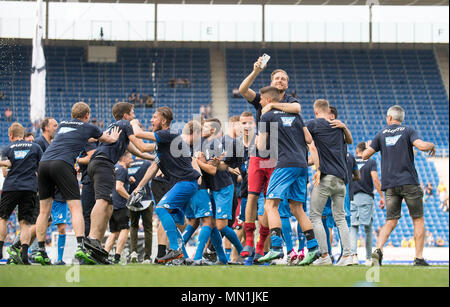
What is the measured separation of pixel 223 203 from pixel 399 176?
91.5 inches

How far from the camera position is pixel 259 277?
486cm

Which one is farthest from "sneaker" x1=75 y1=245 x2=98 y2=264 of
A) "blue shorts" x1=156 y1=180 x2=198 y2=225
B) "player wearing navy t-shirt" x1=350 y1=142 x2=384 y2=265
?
"player wearing navy t-shirt" x1=350 y1=142 x2=384 y2=265

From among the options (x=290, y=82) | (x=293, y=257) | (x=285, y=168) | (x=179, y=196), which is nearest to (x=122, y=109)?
(x=179, y=196)

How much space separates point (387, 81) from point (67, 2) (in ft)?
55.5

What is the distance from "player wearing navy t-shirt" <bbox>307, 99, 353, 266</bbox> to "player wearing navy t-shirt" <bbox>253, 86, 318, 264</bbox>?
9.3 inches

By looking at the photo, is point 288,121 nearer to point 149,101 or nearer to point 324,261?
point 324,261

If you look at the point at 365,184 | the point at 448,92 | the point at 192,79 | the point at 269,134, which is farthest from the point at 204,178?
the point at 448,92

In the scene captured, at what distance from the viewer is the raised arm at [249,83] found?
735 cm

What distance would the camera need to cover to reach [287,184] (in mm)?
7367

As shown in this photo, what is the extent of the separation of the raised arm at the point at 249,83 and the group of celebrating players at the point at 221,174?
0.7 inches

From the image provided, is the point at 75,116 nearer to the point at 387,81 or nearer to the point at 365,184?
the point at 365,184

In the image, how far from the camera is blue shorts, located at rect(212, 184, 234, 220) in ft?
28.4

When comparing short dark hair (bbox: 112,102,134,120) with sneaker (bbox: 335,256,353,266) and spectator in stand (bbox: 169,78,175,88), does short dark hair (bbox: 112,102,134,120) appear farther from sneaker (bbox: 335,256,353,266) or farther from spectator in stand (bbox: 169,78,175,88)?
spectator in stand (bbox: 169,78,175,88)

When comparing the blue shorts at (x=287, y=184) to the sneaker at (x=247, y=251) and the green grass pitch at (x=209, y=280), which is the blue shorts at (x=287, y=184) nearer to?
the sneaker at (x=247, y=251)
